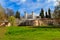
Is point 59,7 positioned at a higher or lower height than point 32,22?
higher

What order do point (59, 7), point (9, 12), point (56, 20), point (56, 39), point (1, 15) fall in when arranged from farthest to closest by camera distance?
point (9, 12) < point (1, 15) < point (56, 20) < point (59, 7) < point (56, 39)

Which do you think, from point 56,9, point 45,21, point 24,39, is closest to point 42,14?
point 45,21

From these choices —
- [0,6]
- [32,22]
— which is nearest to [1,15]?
[0,6]

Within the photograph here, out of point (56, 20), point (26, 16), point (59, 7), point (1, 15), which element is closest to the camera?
point (59, 7)

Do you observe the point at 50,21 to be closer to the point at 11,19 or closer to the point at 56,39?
the point at 11,19

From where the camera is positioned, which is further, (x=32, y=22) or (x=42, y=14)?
(x=42, y=14)

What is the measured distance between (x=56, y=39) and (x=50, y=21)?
52.5 meters

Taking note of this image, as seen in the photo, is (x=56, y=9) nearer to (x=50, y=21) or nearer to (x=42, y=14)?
(x=50, y=21)

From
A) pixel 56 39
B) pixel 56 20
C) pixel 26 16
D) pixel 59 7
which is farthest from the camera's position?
pixel 26 16

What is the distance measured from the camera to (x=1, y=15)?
72875mm

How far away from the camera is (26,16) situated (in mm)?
118562

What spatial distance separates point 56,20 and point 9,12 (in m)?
39.8

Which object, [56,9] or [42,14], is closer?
[56,9]

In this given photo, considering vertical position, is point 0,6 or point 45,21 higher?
point 0,6
